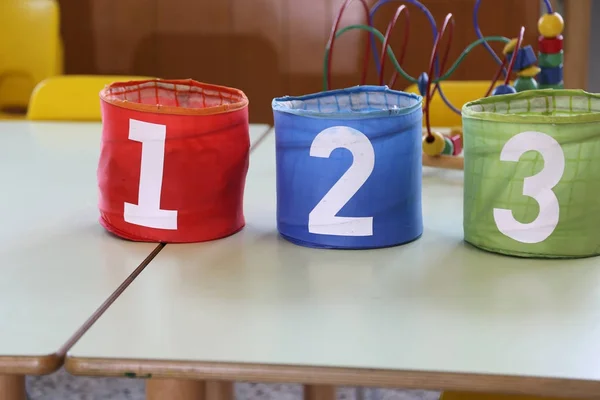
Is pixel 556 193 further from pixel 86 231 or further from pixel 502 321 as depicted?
Result: pixel 86 231

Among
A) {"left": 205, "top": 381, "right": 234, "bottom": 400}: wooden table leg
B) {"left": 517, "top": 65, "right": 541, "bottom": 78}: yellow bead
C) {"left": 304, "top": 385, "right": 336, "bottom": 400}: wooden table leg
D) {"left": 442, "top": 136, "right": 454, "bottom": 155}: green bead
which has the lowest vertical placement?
{"left": 304, "top": 385, "right": 336, "bottom": 400}: wooden table leg

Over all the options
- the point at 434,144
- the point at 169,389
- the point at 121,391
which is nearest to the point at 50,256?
the point at 169,389

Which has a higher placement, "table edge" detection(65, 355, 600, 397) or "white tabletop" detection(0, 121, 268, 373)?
"white tabletop" detection(0, 121, 268, 373)

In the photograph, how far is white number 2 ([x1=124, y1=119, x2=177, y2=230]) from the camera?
83 centimetres

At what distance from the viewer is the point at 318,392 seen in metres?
1.27

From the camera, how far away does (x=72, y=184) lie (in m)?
1.16

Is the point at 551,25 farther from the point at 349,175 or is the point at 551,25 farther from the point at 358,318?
the point at 358,318

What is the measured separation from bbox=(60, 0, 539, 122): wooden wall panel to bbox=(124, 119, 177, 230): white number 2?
2.09m

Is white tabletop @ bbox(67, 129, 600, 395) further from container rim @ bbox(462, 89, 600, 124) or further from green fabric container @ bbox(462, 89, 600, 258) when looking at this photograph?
container rim @ bbox(462, 89, 600, 124)

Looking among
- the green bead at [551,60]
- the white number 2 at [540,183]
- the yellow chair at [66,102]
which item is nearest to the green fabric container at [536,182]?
the white number 2 at [540,183]

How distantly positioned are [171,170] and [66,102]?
3.73ft

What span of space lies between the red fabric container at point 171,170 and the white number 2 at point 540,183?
29 centimetres

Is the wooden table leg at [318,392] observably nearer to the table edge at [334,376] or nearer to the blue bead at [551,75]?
the blue bead at [551,75]

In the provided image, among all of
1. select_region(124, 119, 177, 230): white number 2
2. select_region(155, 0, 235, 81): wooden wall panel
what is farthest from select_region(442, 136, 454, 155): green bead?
select_region(155, 0, 235, 81): wooden wall panel
